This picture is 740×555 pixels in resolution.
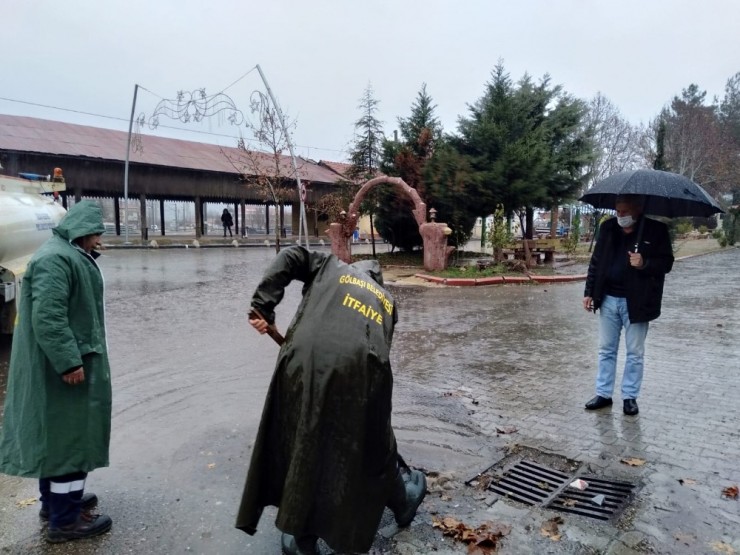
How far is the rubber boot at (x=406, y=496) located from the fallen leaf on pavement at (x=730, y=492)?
1.87 metres

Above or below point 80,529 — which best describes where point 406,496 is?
above

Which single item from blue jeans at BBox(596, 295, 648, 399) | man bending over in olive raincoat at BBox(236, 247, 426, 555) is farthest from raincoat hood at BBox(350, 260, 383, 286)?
blue jeans at BBox(596, 295, 648, 399)

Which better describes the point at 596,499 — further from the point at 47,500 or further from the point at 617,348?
the point at 47,500

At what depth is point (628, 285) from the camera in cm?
470

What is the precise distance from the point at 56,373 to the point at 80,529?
2.84ft

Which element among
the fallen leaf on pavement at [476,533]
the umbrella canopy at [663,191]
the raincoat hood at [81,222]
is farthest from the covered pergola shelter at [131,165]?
the fallen leaf on pavement at [476,533]

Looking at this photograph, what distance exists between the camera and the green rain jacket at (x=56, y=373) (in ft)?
9.36

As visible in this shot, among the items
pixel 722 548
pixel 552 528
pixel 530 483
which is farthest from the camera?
pixel 530 483

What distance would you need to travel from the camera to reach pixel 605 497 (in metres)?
3.38

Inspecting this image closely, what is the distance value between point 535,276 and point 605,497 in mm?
11793

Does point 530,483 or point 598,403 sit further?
point 598,403

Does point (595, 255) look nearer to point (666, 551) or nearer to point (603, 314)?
point (603, 314)

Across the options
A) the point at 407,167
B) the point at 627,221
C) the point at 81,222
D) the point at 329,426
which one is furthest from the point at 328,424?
the point at 407,167

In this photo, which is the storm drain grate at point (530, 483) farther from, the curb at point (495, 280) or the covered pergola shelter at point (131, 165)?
the covered pergola shelter at point (131, 165)
